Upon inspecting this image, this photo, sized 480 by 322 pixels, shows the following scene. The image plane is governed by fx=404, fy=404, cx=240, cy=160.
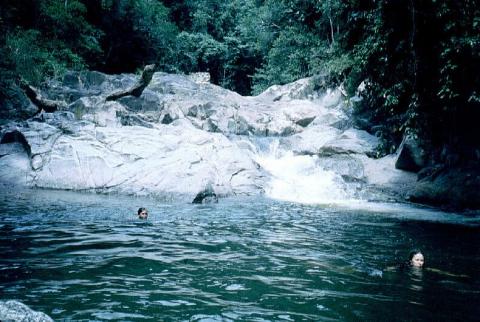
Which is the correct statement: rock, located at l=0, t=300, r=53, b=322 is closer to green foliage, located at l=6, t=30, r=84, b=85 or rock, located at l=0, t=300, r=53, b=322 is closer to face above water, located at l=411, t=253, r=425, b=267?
face above water, located at l=411, t=253, r=425, b=267

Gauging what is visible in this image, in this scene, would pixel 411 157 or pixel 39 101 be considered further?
pixel 39 101

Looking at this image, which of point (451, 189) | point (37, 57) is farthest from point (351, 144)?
point (37, 57)

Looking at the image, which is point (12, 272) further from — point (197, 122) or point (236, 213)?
point (197, 122)

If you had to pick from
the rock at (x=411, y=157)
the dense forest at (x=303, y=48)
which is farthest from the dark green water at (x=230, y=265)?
the rock at (x=411, y=157)

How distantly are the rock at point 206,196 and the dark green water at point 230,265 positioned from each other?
166 centimetres

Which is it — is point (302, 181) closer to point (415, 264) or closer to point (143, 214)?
point (143, 214)

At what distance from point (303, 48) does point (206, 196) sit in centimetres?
1981

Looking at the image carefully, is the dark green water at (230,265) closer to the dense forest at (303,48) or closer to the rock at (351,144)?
the dense forest at (303,48)

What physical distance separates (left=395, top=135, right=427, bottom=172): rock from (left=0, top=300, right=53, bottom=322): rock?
621 inches

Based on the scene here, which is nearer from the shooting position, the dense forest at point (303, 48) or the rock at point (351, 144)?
the dense forest at point (303, 48)

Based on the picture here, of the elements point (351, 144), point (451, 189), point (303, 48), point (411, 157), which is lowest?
point (451, 189)

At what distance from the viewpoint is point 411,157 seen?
55.1ft

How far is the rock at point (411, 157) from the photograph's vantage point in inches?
648

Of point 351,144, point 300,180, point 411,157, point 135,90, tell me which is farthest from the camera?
point 135,90
